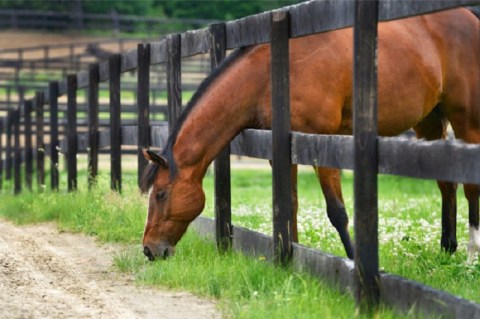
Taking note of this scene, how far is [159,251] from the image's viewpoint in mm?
7605

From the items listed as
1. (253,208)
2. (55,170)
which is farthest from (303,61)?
(55,170)

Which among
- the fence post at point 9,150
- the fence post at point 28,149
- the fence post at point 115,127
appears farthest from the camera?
the fence post at point 9,150

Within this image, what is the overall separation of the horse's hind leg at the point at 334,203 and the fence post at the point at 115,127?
5077 millimetres

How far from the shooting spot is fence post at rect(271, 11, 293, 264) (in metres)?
7.14

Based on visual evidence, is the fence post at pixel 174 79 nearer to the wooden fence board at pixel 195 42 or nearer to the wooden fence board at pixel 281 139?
the wooden fence board at pixel 195 42

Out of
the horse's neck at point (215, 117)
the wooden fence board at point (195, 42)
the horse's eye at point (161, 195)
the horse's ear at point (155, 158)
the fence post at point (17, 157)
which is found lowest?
the fence post at point (17, 157)

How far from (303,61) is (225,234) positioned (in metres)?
1.61

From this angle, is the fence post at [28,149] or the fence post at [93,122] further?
the fence post at [28,149]

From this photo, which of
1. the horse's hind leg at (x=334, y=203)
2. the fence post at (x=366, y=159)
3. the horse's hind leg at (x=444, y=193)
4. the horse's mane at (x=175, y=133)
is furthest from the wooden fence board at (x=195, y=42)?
the fence post at (x=366, y=159)

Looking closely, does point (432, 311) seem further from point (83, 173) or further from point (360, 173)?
point (83, 173)

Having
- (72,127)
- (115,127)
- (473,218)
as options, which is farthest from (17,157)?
(473,218)

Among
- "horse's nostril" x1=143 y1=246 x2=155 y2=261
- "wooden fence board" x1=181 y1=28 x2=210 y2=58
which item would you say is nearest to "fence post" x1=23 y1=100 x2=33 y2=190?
"wooden fence board" x1=181 y1=28 x2=210 y2=58

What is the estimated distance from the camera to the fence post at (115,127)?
12.2 m

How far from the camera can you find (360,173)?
575 cm
